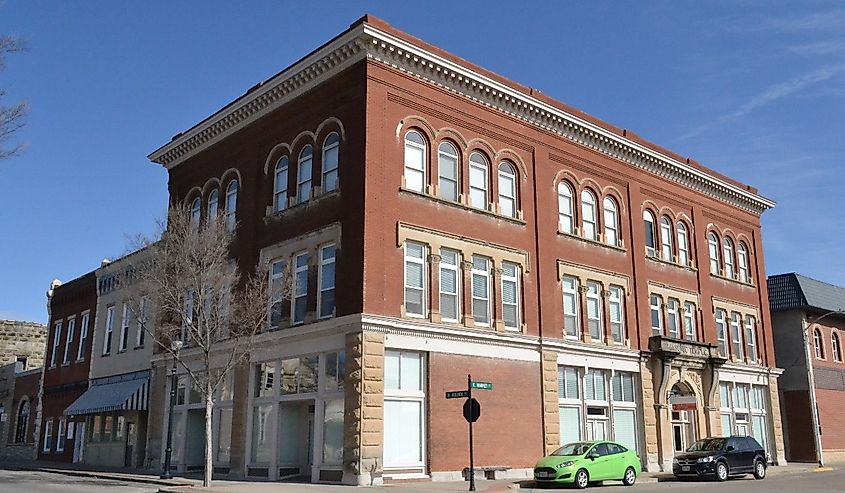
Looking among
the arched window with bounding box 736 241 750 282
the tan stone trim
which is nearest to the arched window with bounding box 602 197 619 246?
the tan stone trim

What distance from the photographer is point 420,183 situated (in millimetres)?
A: 27641

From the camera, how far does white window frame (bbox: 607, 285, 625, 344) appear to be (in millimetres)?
33719

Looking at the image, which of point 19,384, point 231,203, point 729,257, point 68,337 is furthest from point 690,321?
point 19,384

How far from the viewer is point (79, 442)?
41438mm

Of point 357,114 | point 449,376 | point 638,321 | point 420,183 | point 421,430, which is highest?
point 357,114

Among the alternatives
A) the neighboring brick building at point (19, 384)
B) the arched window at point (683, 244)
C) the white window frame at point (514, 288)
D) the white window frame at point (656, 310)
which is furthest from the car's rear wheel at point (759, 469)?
the neighboring brick building at point (19, 384)

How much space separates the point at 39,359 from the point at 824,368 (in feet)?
171

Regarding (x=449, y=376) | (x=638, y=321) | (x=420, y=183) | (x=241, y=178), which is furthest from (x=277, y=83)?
(x=638, y=321)

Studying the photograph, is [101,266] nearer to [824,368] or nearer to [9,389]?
[9,389]

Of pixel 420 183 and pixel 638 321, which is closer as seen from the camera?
pixel 420 183

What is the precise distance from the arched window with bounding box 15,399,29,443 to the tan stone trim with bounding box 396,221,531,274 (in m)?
34.2

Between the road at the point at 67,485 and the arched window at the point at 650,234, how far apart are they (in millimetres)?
24039

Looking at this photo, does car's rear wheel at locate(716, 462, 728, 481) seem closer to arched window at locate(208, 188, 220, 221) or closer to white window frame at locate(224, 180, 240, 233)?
white window frame at locate(224, 180, 240, 233)

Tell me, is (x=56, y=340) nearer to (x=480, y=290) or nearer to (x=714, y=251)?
(x=480, y=290)
